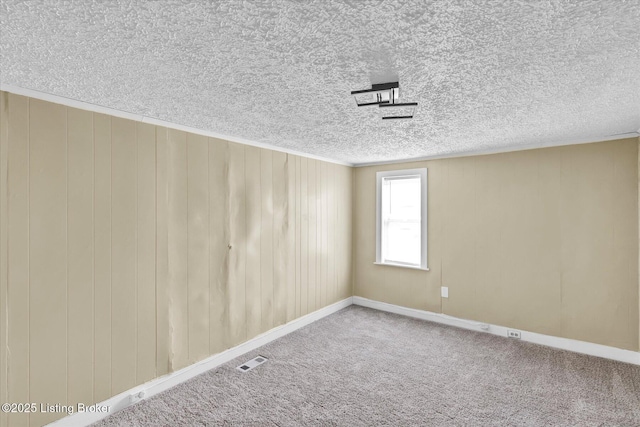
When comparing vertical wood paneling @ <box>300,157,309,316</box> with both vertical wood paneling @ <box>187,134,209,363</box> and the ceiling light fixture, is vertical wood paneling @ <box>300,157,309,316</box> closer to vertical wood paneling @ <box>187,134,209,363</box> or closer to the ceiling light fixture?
vertical wood paneling @ <box>187,134,209,363</box>

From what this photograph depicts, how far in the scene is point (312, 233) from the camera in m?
4.22

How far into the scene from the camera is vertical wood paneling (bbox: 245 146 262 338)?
3.33 m

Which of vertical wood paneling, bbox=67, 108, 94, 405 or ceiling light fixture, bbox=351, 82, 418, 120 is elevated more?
ceiling light fixture, bbox=351, 82, 418, 120

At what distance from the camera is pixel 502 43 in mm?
1384

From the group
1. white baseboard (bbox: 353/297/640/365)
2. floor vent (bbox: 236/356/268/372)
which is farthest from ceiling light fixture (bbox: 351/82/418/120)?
white baseboard (bbox: 353/297/640/365)

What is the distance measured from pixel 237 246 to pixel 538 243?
128 inches

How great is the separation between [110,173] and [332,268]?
3.03 metres

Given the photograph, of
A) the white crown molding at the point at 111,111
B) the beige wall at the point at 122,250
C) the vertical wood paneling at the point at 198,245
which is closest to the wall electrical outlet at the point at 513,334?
the beige wall at the point at 122,250

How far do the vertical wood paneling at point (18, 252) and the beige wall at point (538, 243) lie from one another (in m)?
3.89

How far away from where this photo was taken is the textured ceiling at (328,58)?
1.16 metres

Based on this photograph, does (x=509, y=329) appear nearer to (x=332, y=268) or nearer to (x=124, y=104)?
(x=332, y=268)

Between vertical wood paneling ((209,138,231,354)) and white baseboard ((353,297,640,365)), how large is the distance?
2.43 metres

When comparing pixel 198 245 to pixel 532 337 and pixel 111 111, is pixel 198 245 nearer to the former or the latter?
pixel 111 111

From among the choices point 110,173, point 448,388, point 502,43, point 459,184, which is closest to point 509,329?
point 448,388
